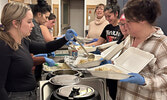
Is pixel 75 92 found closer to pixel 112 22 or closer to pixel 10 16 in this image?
pixel 10 16

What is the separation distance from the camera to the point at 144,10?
1121 mm

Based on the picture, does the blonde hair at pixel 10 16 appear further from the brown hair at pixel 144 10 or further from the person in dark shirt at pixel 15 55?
the brown hair at pixel 144 10

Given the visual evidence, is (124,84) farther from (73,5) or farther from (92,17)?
(73,5)

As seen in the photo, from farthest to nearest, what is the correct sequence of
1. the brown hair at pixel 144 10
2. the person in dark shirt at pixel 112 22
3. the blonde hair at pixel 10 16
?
the person in dark shirt at pixel 112 22, the blonde hair at pixel 10 16, the brown hair at pixel 144 10

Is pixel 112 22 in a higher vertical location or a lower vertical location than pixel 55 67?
higher

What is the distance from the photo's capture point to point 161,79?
108cm

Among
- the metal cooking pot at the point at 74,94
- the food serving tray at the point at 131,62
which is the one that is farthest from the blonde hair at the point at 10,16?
the food serving tray at the point at 131,62

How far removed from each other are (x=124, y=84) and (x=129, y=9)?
54cm

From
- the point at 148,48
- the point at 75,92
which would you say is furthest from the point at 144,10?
the point at 75,92

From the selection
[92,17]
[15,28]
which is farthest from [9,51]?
[92,17]

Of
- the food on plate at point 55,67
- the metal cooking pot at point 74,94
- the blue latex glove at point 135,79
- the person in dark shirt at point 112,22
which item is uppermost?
the person in dark shirt at point 112,22

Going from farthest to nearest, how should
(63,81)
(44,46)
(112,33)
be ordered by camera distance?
(112,33)
(44,46)
(63,81)

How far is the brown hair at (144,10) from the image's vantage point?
1.12 meters

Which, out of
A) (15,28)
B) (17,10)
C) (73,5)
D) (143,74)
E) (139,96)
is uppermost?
(73,5)
